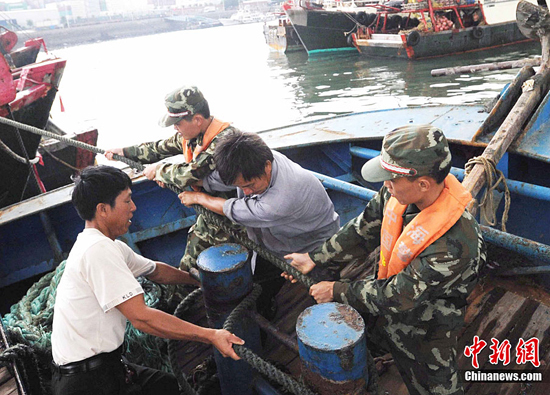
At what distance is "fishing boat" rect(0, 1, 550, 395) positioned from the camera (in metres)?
2.89

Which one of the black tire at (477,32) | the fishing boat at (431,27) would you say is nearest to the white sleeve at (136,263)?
the fishing boat at (431,27)

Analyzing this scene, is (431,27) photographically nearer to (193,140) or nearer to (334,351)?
(193,140)

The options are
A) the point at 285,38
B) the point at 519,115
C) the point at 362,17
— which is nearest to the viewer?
the point at 519,115

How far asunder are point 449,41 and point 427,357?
23.8 metres

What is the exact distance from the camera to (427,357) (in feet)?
6.85

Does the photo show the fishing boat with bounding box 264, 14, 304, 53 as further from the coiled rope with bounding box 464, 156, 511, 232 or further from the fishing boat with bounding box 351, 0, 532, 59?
A: the coiled rope with bounding box 464, 156, 511, 232

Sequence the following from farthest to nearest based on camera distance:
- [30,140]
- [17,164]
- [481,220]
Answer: [30,140] → [17,164] → [481,220]

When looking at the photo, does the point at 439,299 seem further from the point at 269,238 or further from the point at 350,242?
the point at 269,238

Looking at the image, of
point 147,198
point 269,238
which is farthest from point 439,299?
point 147,198

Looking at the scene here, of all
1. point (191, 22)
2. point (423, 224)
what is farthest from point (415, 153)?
point (191, 22)

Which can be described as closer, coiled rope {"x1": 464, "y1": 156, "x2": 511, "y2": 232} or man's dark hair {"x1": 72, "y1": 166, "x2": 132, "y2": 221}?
man's dark hair {"x1": 72, "y1": 166, "x2": 132, "y2": 221}

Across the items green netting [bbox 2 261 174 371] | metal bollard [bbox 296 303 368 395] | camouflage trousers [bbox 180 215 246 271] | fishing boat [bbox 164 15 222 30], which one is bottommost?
fishing boat [bbox 164 15 222 30]
